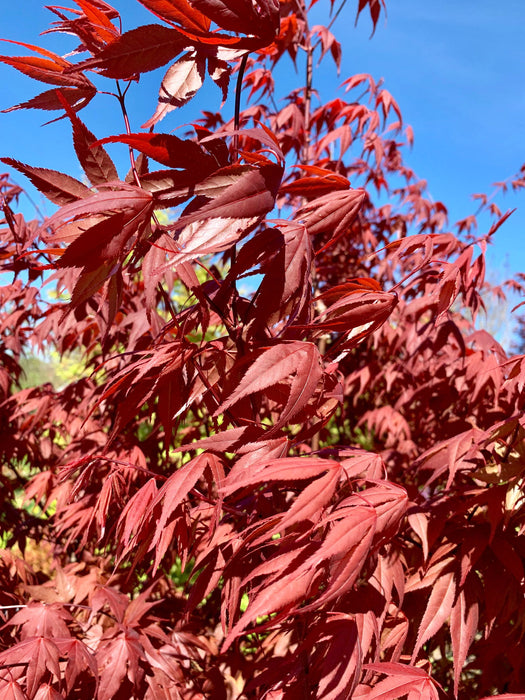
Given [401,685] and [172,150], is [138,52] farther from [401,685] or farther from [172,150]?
[401,685]

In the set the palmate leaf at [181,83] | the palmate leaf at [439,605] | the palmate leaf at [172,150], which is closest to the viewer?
the palmate leaf at [172,150]

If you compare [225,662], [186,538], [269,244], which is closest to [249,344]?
[269,244]

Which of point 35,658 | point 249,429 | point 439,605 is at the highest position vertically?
point 249,429

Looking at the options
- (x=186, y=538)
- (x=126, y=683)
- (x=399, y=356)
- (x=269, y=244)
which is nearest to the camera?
(x=269, y=244)

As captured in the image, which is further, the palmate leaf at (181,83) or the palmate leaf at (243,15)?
the palmate leaf at (181,83)

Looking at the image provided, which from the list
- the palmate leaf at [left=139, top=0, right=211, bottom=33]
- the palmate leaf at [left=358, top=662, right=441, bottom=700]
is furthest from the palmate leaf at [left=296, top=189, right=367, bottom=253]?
the palmate leaf at [left=358, top=662, right=441, bottom=700]

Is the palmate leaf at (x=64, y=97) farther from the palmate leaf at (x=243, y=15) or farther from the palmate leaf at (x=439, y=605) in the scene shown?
the palmate leaf at (x=439, y=605)

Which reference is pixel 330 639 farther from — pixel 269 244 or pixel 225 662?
pixel 225 662

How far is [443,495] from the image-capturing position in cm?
129

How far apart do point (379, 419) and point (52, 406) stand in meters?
1.56

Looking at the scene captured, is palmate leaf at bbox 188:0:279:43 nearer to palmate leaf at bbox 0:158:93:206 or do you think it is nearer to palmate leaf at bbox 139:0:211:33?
palmate leaf at bbox 139:0:211:33

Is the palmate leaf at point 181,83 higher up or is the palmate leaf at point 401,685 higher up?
the palmate leaf at point 181,83

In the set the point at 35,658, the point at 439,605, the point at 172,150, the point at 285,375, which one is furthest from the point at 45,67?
the point at 439,605

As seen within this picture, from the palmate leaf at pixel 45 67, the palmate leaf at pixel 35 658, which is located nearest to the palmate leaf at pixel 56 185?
the palmate leaf at pixel 45 67
